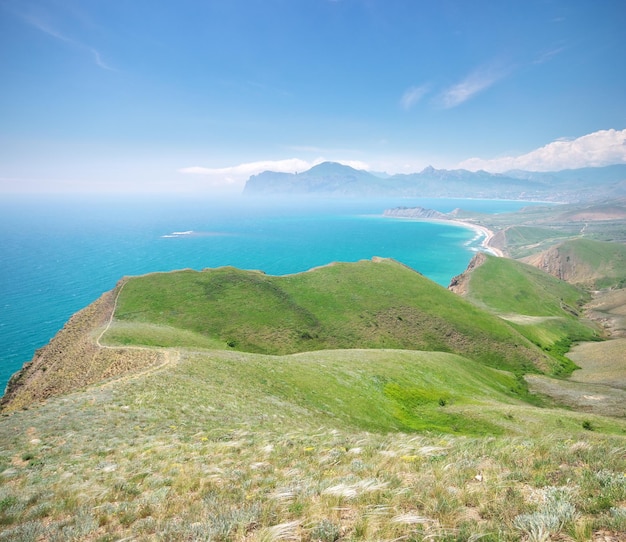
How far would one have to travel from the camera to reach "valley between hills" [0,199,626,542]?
8258mm

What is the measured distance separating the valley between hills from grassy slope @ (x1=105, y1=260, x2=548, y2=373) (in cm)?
59

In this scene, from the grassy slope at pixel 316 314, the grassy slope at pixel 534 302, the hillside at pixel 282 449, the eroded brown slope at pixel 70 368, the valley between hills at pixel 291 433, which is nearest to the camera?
the hillside at pixel 282 449

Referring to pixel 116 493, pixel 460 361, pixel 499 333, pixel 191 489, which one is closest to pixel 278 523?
pixel 191 489

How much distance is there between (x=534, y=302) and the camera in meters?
150

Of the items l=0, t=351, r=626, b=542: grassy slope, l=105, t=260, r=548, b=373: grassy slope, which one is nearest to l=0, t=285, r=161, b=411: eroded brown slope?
l=0, t=351, r=626, b=542: grassy slope

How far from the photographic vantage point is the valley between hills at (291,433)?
826cm

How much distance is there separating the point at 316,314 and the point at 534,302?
12853 cm

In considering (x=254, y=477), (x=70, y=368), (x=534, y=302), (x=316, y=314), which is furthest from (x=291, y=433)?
(x=534, y=302)

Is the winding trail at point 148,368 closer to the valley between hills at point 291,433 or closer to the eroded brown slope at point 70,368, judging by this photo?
the valley between hills at point 291,433

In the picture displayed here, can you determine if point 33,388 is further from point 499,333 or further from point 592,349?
point 592,349

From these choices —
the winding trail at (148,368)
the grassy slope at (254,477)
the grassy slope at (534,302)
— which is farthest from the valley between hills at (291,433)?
the grassy slope at (534,302)

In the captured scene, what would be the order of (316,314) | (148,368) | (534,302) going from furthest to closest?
1. (534,302)
2. (316,314)
3. (148,368)

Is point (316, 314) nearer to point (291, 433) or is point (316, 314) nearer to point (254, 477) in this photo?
point (291, 433)

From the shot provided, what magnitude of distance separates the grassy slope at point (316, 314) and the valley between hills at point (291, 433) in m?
0.59
